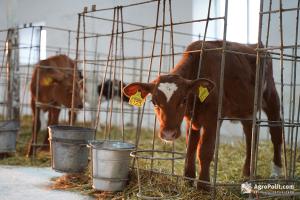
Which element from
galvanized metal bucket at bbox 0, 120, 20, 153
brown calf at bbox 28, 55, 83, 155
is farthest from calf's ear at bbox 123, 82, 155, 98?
brown calf at bbox 28, 55, 83, 155

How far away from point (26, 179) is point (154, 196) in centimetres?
201

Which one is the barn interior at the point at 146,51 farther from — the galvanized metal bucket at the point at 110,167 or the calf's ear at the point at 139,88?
the calf's ear at the point at 139,88

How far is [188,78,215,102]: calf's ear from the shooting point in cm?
433

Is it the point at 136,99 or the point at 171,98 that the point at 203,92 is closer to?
the point at 171,98

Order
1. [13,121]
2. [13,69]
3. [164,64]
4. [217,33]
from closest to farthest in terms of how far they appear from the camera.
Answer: [13,121] < [13,69] < [217,33] < [164,64]

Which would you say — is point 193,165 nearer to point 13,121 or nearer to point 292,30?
point 13,121

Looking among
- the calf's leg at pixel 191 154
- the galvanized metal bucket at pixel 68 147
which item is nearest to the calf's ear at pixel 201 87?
the calf's leg at pixel 191 154

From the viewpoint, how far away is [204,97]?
4.40 meters

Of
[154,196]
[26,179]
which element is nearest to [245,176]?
[154,196]

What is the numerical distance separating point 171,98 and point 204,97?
383 mm

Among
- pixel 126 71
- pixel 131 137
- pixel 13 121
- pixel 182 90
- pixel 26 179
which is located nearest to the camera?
pixel 182 90

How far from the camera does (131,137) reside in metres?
10.6

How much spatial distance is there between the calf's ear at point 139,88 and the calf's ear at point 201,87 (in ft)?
1.31

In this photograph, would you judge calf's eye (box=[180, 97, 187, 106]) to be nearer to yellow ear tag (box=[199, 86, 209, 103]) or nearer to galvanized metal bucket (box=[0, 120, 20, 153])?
yellow ear tag (box=[199, 86, 209, 103])
